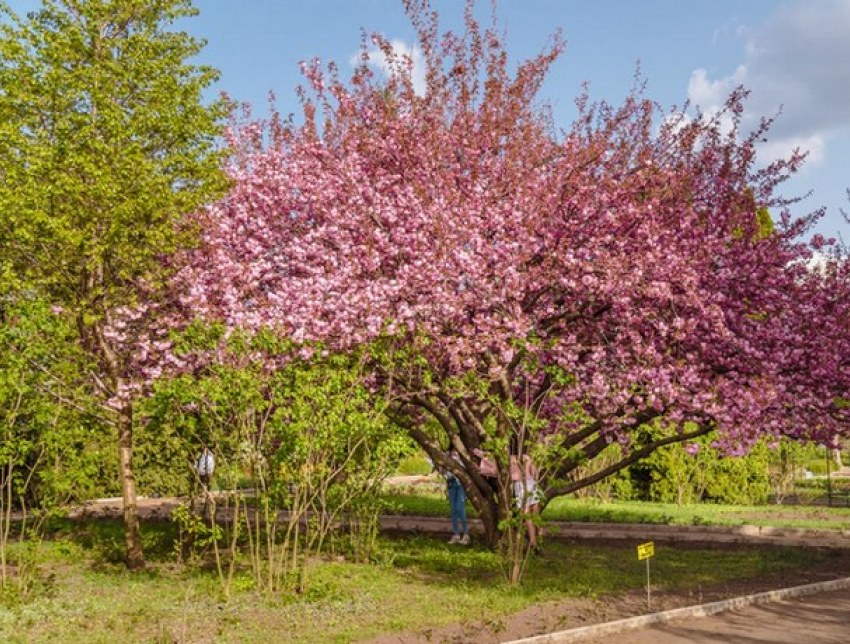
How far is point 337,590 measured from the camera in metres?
10.2

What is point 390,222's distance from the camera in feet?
42.5

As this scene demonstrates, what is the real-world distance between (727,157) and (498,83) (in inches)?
152

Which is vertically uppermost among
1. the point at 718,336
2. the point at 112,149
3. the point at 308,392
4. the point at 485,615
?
the point at 112,149

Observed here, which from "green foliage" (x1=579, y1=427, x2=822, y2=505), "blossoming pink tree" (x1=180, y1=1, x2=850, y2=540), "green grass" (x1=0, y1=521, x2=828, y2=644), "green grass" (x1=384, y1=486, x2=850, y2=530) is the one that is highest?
"blossoming pink tree" (x1=180, y1=1, x2=850, y2=540)

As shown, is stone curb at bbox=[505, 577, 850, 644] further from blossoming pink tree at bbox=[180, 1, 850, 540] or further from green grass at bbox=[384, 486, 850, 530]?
green grass at bbox=[384, 486, 850, 530]

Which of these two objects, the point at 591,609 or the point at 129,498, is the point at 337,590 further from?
the point at 129,498

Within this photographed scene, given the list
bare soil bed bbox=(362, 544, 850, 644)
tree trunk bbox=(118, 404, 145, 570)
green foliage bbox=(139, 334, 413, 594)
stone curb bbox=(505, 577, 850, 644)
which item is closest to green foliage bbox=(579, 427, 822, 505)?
bare soil bed bbox=(362, 544, 850, 644)

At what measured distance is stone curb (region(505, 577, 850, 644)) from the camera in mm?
8188

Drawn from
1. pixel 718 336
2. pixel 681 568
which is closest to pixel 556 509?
pixel 681 568

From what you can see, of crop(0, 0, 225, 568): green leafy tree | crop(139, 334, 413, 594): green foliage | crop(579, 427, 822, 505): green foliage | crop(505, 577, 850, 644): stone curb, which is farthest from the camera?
crop(579, 427, 822, 505): green foliage

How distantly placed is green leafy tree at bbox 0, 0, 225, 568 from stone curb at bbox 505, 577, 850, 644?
22.0ft

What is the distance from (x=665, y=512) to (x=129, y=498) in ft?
39.3

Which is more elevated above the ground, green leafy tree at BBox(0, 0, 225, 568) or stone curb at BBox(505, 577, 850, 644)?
green leafy tree at BBox(0, 0, 225, 568)

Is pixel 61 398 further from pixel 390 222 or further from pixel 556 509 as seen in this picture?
pixel 556 509
